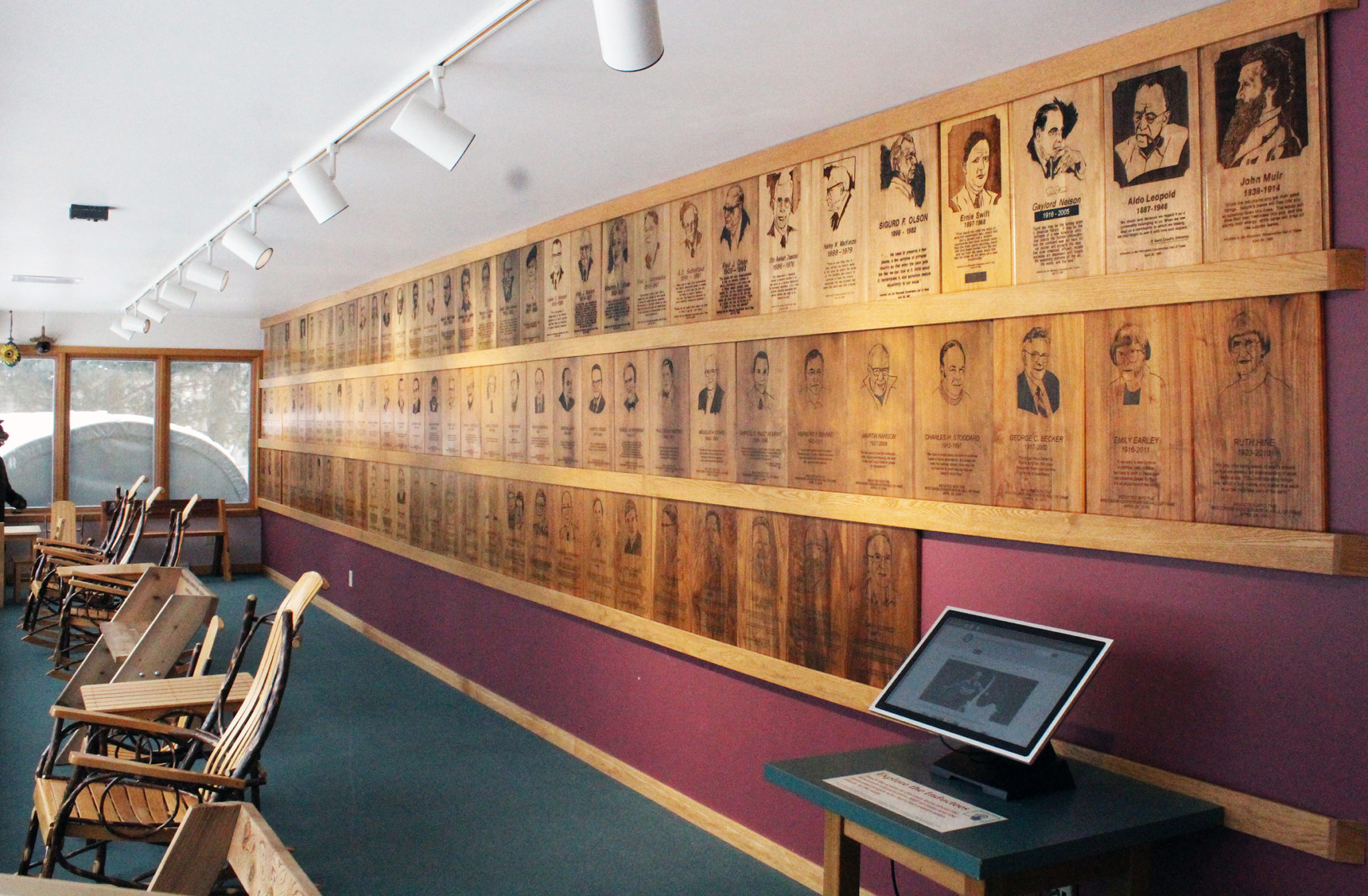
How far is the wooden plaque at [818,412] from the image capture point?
3236 mm

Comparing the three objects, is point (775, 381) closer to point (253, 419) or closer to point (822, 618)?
point (822, 618)

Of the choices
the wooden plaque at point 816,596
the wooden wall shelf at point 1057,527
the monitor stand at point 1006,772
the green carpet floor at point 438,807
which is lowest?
the green carpet floor at point 438,807

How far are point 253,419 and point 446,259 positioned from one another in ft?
16.5

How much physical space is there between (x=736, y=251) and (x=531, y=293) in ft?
5.52

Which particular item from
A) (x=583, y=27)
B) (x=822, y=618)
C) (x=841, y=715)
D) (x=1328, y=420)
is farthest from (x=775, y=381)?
(x=1328, y=420)

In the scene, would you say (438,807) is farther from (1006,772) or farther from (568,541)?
(1006,772)

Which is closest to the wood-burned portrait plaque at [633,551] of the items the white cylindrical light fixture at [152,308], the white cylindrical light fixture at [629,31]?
the white cylindrical light fixture at [629,31]

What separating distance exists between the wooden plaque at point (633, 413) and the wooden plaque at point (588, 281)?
29cm

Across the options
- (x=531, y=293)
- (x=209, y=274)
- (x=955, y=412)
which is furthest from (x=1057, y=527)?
(x=209, y=274)

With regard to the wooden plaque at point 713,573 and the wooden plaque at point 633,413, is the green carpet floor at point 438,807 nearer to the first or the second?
the wooden plaque at point 713,573

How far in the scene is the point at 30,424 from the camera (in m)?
9.30

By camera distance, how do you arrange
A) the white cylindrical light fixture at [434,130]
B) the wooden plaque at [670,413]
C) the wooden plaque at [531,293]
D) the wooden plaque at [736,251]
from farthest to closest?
1. the wooden plaque at [531,293]
2. the wooden plaque at [670,413]
3. the wooden plaque at [736,251]
4. the white cylindrical light fixture at [434,130]

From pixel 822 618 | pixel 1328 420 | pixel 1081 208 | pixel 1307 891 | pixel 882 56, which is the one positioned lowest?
pixel 1307 891

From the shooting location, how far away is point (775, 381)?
349 cm
